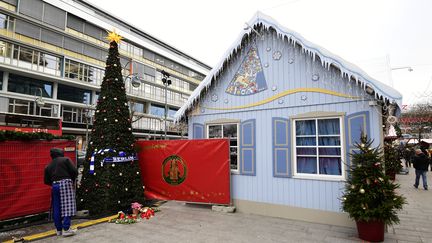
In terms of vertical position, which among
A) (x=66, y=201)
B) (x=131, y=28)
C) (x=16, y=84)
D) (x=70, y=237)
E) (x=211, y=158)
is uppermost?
(x=131, y=28)

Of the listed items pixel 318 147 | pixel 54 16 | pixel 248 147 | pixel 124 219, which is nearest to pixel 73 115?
pixel 54 16

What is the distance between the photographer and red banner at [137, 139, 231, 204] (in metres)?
7.89

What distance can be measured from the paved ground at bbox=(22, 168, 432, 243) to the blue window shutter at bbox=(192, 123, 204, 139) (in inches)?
104

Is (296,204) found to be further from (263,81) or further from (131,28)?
(131,28)

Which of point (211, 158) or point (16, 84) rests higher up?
point (16, 84)

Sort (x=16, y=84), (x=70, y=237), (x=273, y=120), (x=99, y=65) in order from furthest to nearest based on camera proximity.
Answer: (x=99, y=65), (x=16, y=84), (x=273, y=120), (x=70, y=237)

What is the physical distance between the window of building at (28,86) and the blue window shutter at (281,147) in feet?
110

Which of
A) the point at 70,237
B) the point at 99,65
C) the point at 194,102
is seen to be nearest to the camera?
the point at 70,237

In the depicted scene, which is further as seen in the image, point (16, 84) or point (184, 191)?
point (16, 84)

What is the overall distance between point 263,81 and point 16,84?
1342 inches

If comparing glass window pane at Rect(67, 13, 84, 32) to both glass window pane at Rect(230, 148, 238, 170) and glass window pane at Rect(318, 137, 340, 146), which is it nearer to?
glass window pane at Rect(230, 148, 238, 170)

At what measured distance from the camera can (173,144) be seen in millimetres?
8750

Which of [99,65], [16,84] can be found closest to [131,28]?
[99,65]

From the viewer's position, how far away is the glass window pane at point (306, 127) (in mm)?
7078
